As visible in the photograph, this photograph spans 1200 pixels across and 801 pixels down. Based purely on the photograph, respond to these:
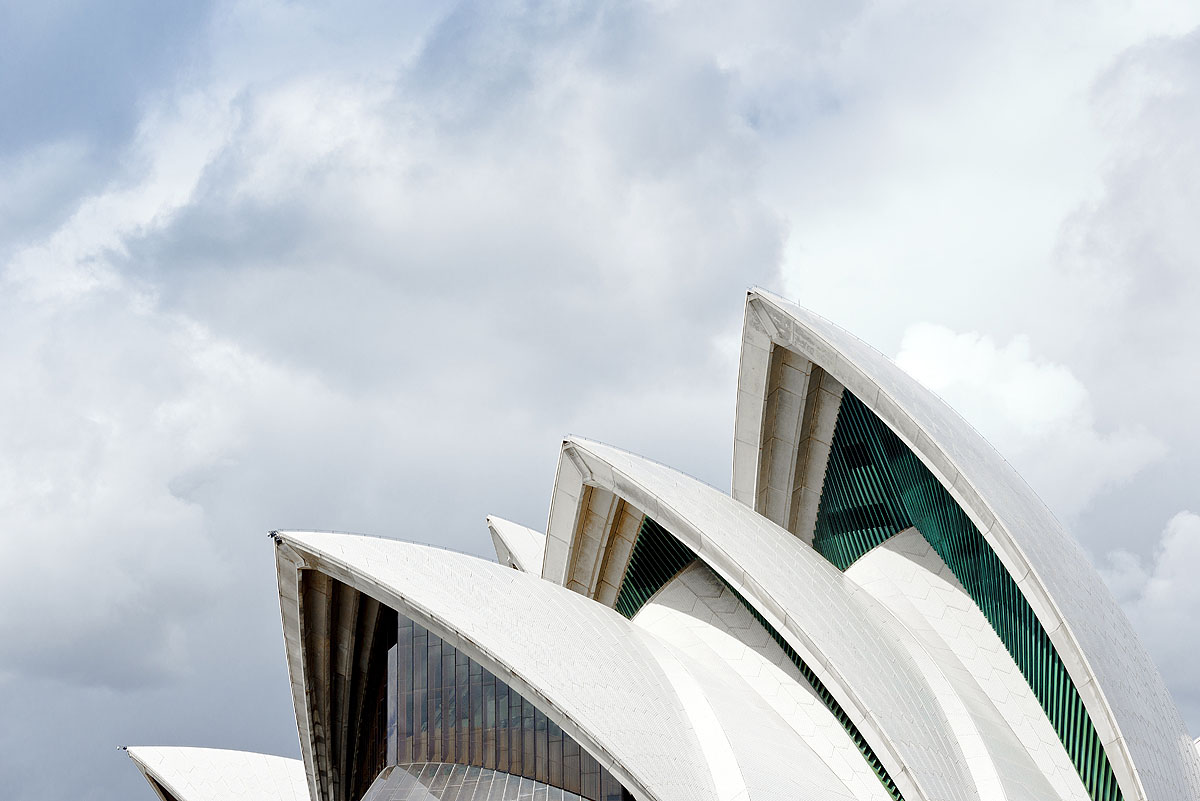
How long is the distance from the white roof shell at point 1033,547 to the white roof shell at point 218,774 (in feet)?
49.5

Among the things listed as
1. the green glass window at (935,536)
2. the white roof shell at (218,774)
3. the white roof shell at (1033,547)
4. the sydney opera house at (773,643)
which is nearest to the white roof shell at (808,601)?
the sydney opera house at (773,643)

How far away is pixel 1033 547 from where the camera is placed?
18.0 m

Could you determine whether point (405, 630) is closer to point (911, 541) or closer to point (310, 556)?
point (310, 556)

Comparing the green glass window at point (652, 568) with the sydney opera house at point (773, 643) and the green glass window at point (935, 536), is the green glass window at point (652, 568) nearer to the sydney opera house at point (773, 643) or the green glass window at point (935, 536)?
the sydney opera house at point (773, 643)

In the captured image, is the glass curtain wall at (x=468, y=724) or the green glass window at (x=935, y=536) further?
the green glass window at (x=935, y=536)

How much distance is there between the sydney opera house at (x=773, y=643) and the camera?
1739 centimetres

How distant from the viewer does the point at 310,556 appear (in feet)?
60.8

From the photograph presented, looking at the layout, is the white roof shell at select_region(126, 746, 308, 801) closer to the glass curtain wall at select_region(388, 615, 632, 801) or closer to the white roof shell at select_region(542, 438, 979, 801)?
the white roof shell at select_region(542, 438, 979, 801)

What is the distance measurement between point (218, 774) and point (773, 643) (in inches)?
594

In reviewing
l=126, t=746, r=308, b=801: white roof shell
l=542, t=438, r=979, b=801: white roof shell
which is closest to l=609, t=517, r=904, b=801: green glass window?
l=542, t=438, r=979, b=801: white roof shell

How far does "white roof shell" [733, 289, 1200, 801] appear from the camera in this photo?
55.5 feet

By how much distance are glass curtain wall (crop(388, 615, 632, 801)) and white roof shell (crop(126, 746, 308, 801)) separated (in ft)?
32.9

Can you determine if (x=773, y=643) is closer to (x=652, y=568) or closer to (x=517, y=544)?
(x=652, y=568)

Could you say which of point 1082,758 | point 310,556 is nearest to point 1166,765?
point 1082,758
